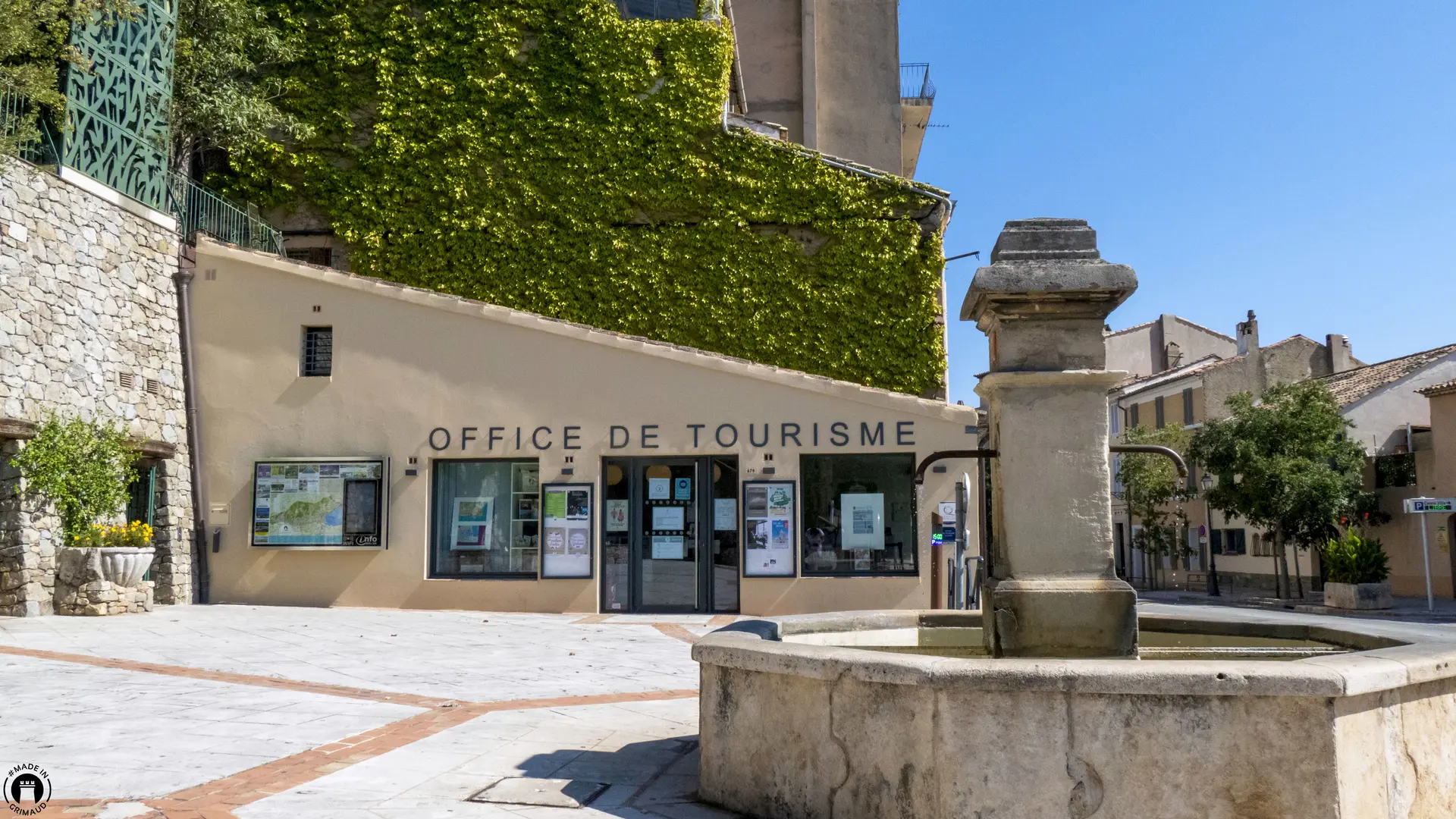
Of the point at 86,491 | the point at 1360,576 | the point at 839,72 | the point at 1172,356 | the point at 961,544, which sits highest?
the point at 839,72

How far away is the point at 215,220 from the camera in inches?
752

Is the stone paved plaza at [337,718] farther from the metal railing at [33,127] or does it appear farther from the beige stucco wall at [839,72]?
the beige stucco wall at [839,72]

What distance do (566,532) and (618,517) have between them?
0.79 m

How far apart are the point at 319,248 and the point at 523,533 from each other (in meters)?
7.86

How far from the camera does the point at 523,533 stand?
16.9 metres

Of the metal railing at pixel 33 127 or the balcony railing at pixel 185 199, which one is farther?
the metal railing at pixel 33 127

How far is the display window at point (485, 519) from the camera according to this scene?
16.8 metres

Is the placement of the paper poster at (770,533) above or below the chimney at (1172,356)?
below

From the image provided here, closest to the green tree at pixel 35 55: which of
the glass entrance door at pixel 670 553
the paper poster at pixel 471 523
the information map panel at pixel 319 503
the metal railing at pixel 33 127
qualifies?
the metal railing at pixel 33 127

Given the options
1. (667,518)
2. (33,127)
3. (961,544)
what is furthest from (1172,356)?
(33,127)

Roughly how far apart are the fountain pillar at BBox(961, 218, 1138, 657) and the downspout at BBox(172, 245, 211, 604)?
579 inches

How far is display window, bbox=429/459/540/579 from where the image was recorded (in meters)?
16.8

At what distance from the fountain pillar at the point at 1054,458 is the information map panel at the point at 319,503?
1293cm

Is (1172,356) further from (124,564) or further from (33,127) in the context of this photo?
(33,127)
